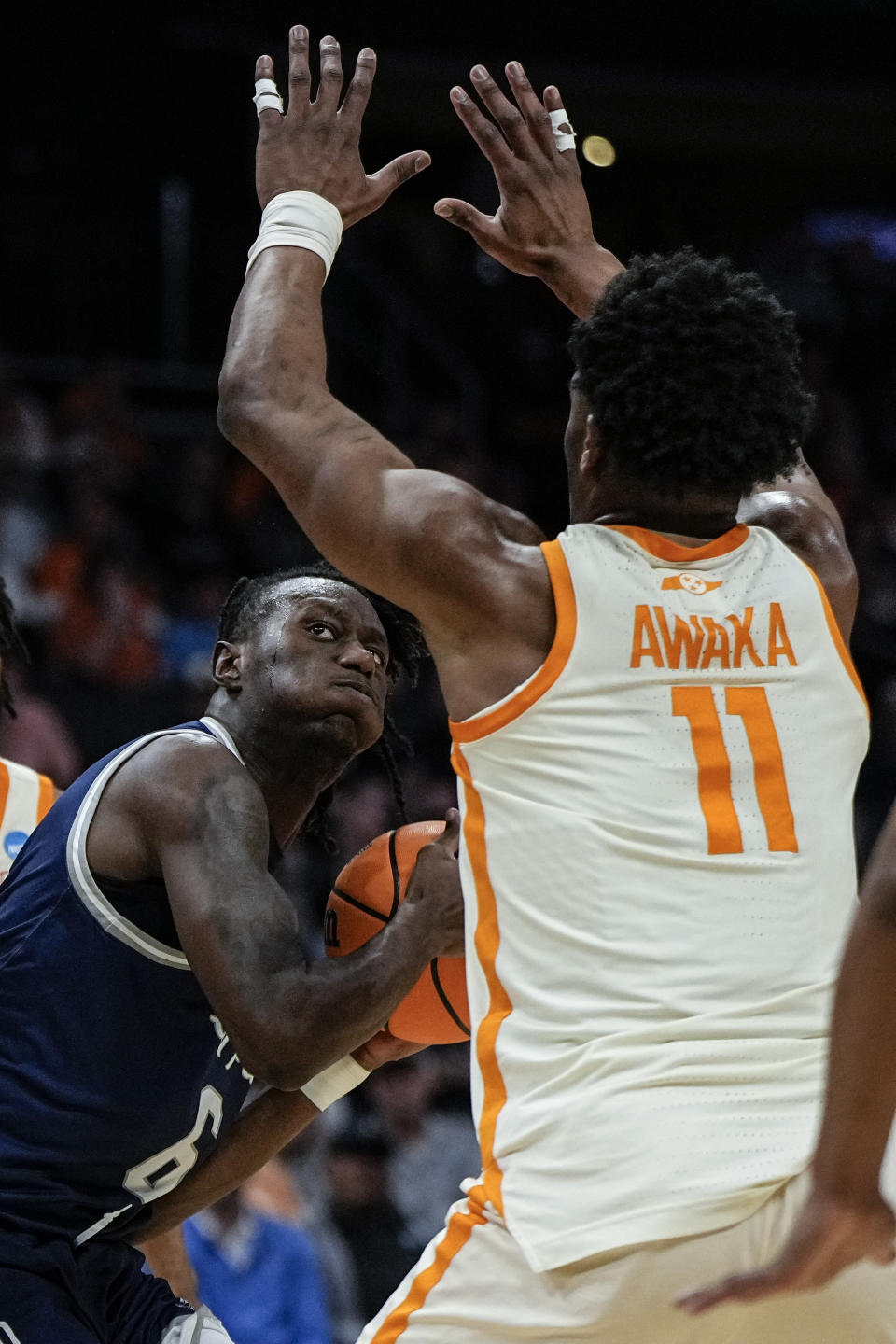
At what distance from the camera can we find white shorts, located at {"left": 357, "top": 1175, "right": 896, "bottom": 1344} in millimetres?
2156

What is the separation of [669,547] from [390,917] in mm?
1115

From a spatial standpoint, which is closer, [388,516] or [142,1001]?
[388,516]

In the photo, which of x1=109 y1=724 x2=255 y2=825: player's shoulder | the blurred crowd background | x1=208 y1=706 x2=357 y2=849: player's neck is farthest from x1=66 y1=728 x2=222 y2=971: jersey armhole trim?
the blurred crowd background

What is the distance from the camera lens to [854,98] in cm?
1414

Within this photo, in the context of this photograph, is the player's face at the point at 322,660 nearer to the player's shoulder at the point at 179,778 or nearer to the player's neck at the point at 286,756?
the player's neck at the point at 286,756

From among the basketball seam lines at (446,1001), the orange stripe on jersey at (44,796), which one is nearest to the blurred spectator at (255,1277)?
the orange stripe on jersey at (44,796)

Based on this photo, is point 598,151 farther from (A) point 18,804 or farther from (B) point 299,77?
(B) point 299,77

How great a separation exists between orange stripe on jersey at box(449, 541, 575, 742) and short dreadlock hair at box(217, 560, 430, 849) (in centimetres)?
121

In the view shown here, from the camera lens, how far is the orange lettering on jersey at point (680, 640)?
2.41 m

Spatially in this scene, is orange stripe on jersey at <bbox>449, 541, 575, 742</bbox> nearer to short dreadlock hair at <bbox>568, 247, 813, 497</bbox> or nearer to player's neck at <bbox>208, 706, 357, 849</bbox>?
short dreadlock hair at <bbox>568, 247, 813, 497</bbox>

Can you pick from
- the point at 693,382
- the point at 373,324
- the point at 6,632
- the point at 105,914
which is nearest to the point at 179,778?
the point at 105,914

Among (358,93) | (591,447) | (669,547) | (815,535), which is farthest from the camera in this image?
(358,93)

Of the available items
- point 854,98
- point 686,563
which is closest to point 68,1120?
point 686,563

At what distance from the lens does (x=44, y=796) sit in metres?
4.52
